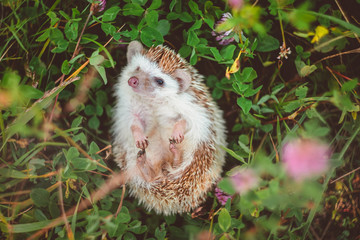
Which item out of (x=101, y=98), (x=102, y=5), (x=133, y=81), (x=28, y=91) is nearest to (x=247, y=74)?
(x=133, y=81)

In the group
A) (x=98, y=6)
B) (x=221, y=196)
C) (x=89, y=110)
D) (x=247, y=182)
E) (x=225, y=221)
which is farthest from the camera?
(x=89, y=110)

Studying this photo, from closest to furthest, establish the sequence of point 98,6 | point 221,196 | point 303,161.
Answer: point 303,161
point 98,6
point 221,196

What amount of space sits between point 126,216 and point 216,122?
3.70ft

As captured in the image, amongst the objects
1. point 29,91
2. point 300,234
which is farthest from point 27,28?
point 300,234

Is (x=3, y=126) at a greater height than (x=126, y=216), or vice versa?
(x=3, y=126)

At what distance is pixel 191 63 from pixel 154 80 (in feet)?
1.15

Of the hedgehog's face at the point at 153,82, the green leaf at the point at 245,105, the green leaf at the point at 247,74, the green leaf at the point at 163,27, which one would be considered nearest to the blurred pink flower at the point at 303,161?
the green leaf at the point at 245,105

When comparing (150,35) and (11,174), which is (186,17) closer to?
(150,35)

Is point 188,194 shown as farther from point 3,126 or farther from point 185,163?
point 3,126

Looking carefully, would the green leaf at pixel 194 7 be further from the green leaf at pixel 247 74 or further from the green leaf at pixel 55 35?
the green leaf at pixel 55 35

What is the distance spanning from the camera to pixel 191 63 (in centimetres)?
253

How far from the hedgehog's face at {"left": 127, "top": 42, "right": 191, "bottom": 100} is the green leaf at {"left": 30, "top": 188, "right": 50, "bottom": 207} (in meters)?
1.14

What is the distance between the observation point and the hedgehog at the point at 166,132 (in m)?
2.51

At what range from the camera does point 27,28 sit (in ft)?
8.57
